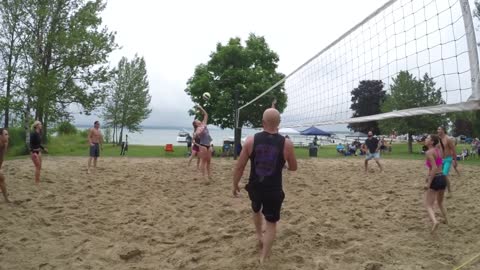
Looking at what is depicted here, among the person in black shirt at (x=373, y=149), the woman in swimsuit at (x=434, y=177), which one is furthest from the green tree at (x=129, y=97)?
the woman in swimsuit at (x=434, y=177)

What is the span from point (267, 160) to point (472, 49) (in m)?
2.11

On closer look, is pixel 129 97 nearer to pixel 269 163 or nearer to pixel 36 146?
pixel 36 146

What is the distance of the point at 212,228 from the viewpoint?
4.28m

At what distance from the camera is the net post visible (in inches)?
123

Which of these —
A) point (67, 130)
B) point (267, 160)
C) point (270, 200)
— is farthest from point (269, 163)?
point (67, 130)

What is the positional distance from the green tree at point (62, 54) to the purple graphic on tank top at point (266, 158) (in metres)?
14.1

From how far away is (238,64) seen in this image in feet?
64.2

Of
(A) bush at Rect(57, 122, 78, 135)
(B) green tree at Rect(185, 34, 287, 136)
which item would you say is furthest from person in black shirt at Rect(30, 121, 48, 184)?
(A) bush at Rect(57, 122, 78, 135)

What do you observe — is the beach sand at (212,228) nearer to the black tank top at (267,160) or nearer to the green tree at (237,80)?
the black tank top at (267,160)

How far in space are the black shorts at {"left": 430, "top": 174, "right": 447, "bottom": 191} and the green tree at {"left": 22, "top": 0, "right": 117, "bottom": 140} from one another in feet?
47.7

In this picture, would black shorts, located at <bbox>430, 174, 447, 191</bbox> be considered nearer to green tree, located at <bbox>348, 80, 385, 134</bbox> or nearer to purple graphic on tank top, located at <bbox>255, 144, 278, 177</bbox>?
green tree, located at <bbox>348, 80, 385, 134</bbox>

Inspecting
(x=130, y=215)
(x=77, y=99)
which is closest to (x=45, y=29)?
(x=77, y=99)

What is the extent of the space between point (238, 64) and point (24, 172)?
13486mm

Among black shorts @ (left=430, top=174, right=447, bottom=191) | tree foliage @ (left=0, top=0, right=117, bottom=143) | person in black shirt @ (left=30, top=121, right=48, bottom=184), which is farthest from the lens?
tree foliage @ (left=0, top=0, right=117, bottom=143)
